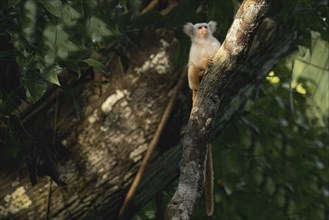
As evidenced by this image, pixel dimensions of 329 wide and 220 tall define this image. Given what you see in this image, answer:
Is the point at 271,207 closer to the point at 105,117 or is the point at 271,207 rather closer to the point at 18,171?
the point at 105,117

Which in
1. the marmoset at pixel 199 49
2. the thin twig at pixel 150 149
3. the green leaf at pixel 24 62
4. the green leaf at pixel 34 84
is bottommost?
the thin twig at pixel 150 149

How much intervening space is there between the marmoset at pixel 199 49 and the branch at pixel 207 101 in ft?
1.93

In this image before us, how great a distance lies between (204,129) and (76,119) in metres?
1.13

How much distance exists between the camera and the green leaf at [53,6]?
255 centimetres

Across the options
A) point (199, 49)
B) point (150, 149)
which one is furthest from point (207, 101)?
point (150, 149)

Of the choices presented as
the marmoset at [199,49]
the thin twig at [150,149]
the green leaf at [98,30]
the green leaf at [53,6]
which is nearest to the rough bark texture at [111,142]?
the thin twig at [150,149]

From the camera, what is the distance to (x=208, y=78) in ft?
7.59

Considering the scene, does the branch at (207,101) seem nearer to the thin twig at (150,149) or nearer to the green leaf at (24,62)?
the green leaf at (24,62)

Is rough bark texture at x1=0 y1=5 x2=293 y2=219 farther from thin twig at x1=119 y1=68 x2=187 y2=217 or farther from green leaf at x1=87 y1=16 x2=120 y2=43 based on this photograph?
green leaf at x1=87 y1=16 x2=120 y2=43

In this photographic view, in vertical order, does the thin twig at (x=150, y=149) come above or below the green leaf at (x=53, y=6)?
below

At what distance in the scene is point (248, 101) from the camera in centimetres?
416

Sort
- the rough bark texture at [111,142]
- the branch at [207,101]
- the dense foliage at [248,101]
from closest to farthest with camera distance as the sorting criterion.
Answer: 1. the branch at [207,101]
2. the dense foliage at [248,101]
3. the rough bark texture at [111,142]

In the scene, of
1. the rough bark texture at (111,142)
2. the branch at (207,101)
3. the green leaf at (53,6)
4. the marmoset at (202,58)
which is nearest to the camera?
the branch at (207,101)

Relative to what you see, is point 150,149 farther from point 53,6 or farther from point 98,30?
point 53,6
